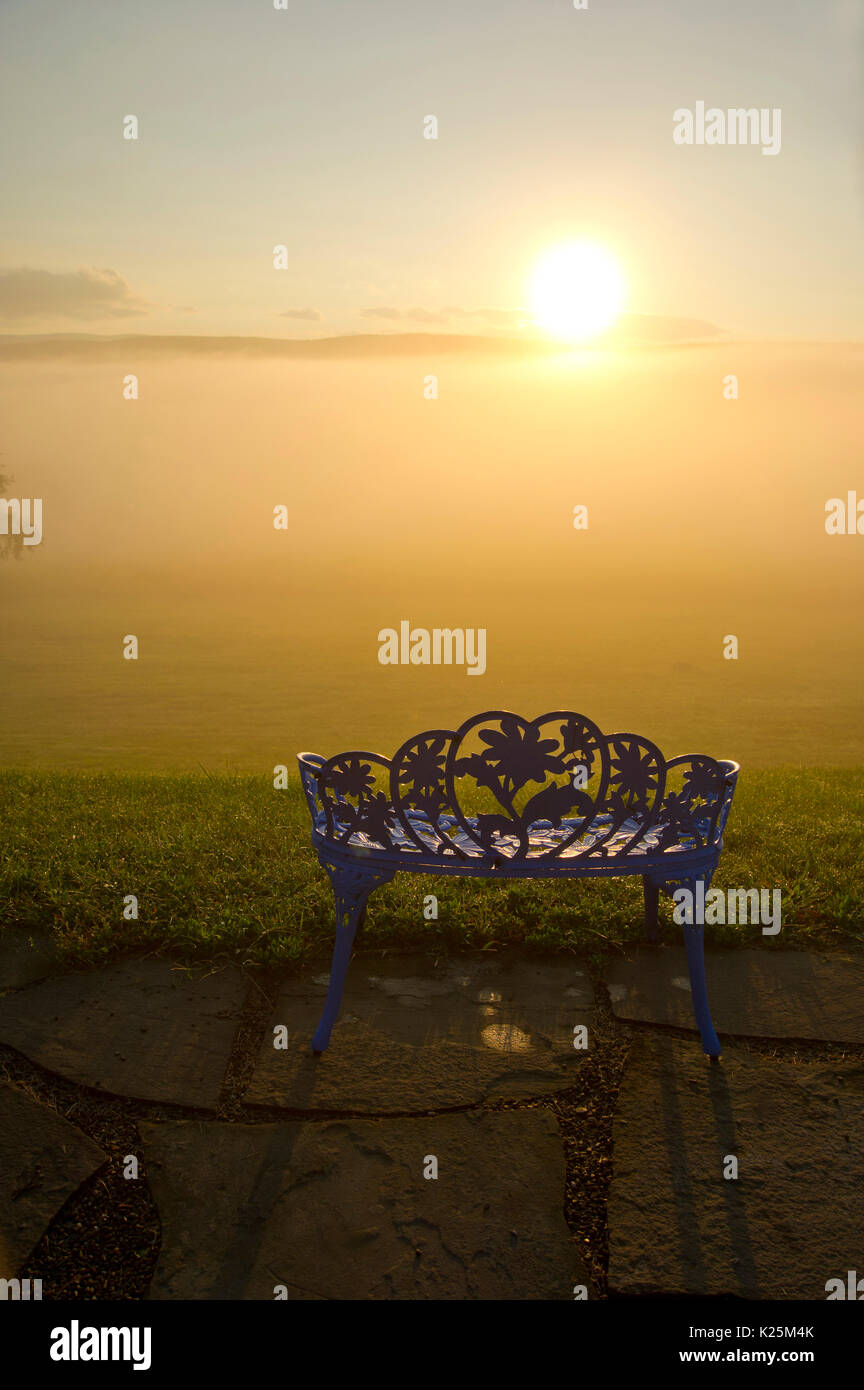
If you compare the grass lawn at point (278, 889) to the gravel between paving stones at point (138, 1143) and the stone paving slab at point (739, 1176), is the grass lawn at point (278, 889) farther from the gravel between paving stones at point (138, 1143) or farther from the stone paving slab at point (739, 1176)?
the stone paving slab at point (739, 1176)

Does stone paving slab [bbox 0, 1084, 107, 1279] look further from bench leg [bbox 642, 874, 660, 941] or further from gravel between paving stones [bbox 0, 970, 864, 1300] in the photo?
bench leg [bbox 642, 874, 660, 941]

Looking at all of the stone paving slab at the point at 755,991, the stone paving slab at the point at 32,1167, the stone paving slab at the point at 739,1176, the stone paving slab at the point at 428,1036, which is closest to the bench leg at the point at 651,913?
the stone paving slab at the point at 755,991

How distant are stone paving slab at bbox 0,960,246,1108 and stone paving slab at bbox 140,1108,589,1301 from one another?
0.26 meters

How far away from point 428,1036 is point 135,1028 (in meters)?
1.00

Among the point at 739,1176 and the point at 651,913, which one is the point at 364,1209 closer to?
the point at 739,1176

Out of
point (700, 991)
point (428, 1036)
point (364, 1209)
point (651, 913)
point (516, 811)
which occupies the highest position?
point (516, 811)

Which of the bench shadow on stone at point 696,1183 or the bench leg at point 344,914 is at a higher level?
the bench leg at point 344,914

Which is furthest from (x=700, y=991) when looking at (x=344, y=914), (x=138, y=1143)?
(x=138, y=1143)

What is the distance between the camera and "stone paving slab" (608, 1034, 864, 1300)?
2336 millimetres

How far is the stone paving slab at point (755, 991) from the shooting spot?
3.44 m

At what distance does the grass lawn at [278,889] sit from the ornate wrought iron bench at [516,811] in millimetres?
765

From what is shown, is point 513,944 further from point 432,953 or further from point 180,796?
point 180,796

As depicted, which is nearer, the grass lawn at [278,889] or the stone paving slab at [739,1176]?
the stone paving slab at [739,1176]

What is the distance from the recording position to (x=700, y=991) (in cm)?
325
